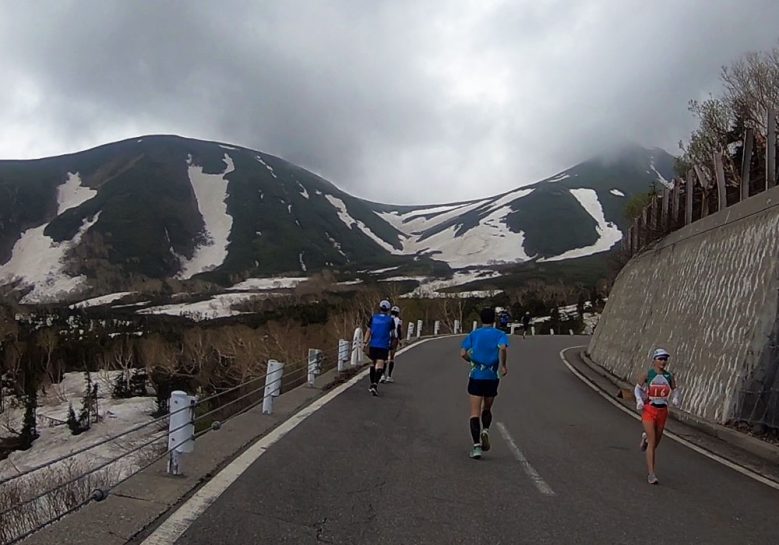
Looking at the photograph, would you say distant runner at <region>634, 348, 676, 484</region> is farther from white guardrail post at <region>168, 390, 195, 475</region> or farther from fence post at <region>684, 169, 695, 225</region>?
fence post at <region>684, 169, 695, 225</region>

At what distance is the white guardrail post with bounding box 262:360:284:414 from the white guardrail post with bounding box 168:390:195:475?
339 centimetres

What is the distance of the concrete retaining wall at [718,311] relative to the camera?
962cm

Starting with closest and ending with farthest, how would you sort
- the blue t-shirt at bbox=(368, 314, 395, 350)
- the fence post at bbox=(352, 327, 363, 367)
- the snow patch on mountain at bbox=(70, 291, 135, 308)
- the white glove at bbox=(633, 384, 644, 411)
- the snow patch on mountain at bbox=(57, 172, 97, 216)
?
the white glove at bbox=(633, 384, 644, 411)
the blue t-shirt at bbox=(368, 314, 395, 350)
the fence post at bbox=(352, 327, 363, 367)
the snow patch on mountain at bbox=(70, 291, 135, 308)
the snow patch on mountain at bbox=(57, 172, 97, 216)

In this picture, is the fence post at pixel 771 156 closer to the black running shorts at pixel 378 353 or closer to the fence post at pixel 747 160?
the fence post at pixel 747 160

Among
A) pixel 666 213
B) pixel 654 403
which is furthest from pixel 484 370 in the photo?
pixel 666 213

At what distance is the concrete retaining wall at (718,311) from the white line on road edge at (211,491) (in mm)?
6397

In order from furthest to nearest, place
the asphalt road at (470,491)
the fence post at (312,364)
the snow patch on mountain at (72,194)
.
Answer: the snow patch on mountain at (72,194) < the fence post at (312,364) < the asphalt road at (470,491)

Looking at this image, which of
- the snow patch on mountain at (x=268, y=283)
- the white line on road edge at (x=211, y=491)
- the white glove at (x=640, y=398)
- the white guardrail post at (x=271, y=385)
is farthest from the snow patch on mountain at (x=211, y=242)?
the white glove at (x=640, y=398)

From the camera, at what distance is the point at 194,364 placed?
55531mm

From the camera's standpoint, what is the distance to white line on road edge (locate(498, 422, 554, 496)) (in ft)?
21.0

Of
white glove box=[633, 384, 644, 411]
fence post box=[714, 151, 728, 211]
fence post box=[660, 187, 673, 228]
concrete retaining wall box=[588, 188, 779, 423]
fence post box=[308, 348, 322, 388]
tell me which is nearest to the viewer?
white glove box=[633, 384, 644, 411]

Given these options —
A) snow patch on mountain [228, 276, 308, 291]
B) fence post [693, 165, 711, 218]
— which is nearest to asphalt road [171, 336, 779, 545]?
fence post [693, 165, 711, 218]

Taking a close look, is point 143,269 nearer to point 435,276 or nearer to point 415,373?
point 435,276

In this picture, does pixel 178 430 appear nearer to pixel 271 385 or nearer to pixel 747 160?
pixel 271 385
